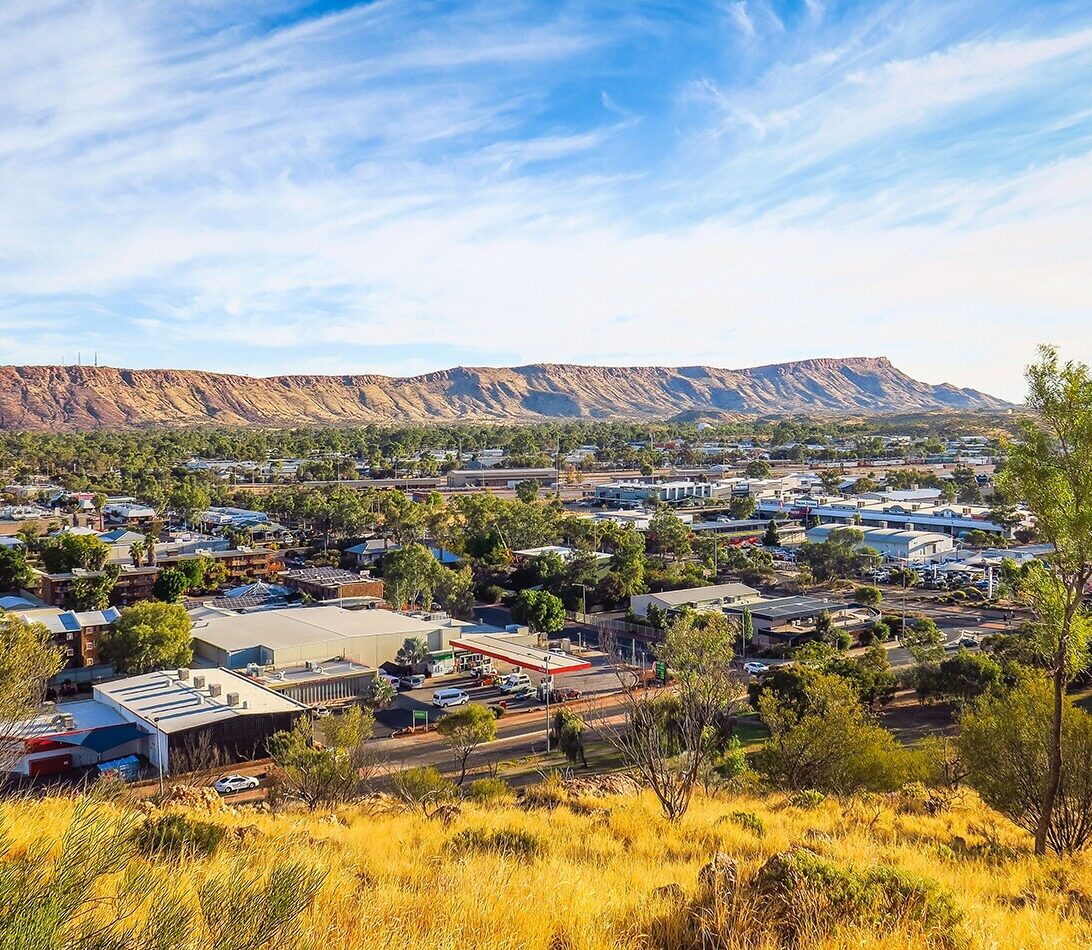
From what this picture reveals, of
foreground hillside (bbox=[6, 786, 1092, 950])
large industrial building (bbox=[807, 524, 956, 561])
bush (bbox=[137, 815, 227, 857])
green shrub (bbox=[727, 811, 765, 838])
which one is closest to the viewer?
foreground hillside (bbox=[6, 786, 1092, 950])

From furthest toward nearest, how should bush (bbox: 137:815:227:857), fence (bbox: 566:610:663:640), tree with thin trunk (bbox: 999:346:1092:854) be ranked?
fence (bbox: 566:610:663:640)
tree with thin trunk (bbox: 999:346:1092:854)
bush (bbox: 137:815:227:857)

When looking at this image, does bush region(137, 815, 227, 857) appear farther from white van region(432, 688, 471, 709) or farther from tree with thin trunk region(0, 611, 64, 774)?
white van region(432, 688, 471, 709)

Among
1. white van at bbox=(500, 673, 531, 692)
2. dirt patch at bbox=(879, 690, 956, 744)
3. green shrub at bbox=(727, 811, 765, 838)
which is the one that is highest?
green shrub at bbox=(727, 811, 765, 838)

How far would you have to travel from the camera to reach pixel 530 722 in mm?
28234

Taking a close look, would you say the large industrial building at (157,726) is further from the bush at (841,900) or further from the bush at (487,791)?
the bush at (841,900)

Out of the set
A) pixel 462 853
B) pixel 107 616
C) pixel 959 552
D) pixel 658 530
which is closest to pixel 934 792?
pixel 462 853

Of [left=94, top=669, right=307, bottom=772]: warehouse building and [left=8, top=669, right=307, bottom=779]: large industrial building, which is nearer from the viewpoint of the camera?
[left=8, top=669, right=307, bottom=779]: large industrial building

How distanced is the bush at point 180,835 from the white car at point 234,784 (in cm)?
1373

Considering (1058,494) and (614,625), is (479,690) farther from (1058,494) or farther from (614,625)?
(1058,494)

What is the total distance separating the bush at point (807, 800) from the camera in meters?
13.8

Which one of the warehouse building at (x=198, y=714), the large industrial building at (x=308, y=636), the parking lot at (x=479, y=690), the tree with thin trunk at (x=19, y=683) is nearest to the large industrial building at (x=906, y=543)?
the parking lot at (x=479, y=690)

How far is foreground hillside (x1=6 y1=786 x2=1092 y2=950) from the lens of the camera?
4.80 metres

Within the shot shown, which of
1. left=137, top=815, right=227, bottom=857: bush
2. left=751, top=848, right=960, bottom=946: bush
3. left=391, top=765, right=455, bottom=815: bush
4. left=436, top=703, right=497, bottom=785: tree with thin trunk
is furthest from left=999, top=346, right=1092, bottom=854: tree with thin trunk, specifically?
left=436, top=703, right=497, bottom=785: tree with thin trunk

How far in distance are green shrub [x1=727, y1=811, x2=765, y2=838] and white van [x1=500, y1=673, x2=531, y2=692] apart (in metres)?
20.5
